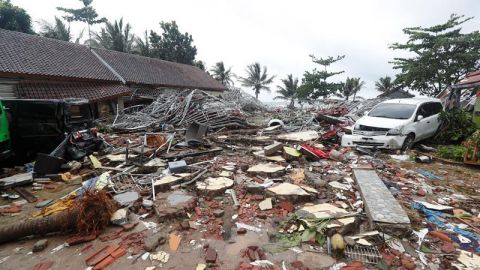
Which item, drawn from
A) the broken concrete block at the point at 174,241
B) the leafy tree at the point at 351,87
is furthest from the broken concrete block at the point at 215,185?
the leafy tree at the point at 351,87

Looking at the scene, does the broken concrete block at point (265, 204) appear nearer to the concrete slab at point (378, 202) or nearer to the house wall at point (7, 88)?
the concrete slab at point (378, 202)

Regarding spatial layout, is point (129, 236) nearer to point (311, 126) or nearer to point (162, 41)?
point (311, 126)

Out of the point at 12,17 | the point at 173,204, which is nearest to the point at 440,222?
the point at 173,204

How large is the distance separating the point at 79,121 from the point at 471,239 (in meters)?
9.03

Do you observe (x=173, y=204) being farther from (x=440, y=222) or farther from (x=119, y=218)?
(x=440, y=222)

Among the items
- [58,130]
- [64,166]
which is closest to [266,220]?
[64,166]

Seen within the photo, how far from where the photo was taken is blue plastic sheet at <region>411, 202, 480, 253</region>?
3363mm

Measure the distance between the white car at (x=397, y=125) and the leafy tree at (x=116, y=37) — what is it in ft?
96.5

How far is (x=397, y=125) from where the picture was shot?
24.8 ft

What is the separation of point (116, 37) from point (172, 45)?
22.9ft

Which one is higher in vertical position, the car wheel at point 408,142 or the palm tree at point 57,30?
the palm tree at point 57,30

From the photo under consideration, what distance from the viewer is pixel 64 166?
639 cm

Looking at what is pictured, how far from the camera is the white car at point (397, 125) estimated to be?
7590 mm

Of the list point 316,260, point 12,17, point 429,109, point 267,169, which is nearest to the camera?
point 316,260
